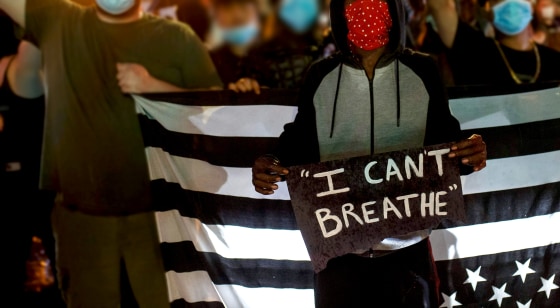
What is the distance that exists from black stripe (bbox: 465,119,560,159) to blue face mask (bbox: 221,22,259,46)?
199 cm

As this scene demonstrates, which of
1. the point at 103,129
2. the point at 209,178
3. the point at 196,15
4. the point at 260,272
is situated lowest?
the point at 260,272

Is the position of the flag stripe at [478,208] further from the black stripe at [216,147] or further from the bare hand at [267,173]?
the bare hand at [267,173]

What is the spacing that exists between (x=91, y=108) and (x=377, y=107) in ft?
5.87

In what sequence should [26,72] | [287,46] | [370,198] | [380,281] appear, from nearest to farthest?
[380,281] < [370,198] < [26,72] < [287,46]

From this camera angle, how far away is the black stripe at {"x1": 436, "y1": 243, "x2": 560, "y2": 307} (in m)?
3.56

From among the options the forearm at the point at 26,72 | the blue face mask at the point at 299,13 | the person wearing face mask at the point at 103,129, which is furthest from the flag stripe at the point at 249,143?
the blue face mask at the point at 299,13

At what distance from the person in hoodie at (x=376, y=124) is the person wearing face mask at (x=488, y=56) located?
66.8 inches

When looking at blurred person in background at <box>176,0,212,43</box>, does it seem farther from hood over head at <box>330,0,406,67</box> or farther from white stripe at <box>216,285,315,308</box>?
hood over head at <box>330,0,406,67</box>

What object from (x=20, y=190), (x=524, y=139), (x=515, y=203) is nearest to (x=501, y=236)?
(x=515, y=203)

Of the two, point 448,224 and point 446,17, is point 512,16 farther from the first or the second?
point 448,224

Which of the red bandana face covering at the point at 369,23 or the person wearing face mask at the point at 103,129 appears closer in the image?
Answer: the red bandana face covering at the point at 369,23

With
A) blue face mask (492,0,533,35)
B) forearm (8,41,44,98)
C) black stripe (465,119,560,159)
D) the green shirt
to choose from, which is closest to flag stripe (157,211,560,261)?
black stripe (465,119,560,159)

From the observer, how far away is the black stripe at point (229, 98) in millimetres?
3594

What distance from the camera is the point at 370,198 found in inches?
108
